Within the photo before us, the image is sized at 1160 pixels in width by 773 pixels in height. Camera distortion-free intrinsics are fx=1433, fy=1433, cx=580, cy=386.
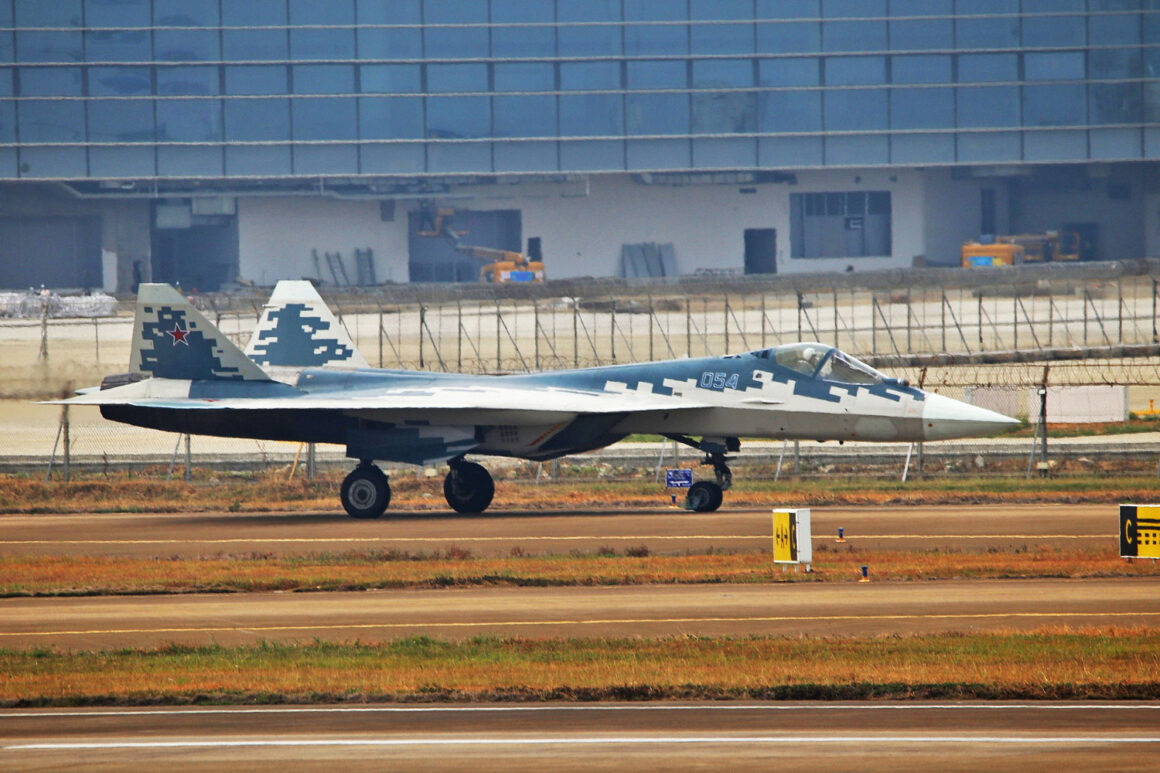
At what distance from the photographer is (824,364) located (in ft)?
86.1

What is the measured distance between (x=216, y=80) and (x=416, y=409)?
60650 mm

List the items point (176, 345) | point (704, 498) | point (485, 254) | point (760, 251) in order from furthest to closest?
point (760, 251)
point (485, 254)
point (176, 345)
point (704, 498)

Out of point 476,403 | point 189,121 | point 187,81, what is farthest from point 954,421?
point 187,81

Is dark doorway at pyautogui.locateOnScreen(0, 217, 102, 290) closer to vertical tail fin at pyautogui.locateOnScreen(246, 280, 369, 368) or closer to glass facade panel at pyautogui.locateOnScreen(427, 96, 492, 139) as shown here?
glass facade panel at pyautogui.locateOnScreen(427, 96, 492, 139)

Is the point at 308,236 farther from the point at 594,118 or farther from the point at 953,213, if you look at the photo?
the point at 953,213

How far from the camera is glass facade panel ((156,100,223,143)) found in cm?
8194

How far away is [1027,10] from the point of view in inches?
3285

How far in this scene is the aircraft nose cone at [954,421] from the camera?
2534cm

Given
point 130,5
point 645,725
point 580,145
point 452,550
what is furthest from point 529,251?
point 645,725

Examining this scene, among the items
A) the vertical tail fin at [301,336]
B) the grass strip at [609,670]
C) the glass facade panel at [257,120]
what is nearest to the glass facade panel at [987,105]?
the glass facade panel at [257,120]

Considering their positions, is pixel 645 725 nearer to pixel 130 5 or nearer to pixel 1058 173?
pixel 130 5

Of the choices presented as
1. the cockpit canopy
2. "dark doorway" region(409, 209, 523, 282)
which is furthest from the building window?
the cockpit canopy

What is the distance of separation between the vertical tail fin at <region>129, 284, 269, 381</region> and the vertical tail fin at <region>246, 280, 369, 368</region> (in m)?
1.15

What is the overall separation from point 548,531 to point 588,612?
7.70m
